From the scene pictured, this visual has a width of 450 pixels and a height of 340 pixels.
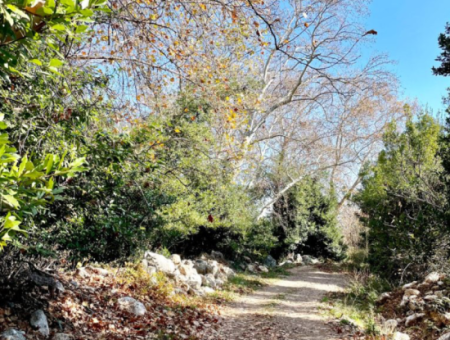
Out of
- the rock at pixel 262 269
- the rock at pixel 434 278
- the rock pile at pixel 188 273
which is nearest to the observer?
the rock at pixel 434 278

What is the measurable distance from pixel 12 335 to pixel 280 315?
598 centimetres

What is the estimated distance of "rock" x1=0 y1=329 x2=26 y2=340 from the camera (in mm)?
3565

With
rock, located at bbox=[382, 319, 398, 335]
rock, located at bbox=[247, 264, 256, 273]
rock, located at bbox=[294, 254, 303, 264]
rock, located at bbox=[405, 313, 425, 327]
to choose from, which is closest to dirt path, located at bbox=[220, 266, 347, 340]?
rock, located at bbox=[382, 319, 398, 335]

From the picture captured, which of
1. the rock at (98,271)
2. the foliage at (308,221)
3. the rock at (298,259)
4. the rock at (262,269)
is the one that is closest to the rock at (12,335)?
the rock at (98,271)

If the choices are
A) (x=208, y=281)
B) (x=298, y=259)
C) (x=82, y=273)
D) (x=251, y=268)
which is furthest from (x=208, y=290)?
(x=298, y=259)

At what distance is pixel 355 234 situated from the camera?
16312mm

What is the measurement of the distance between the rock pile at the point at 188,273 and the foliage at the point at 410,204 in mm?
5403

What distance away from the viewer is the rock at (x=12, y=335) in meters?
3.56

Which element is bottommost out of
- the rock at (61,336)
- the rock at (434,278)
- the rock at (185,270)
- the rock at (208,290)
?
the rock at (208,290)

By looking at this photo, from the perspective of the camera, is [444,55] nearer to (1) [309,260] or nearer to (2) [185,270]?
(2) [185,270]

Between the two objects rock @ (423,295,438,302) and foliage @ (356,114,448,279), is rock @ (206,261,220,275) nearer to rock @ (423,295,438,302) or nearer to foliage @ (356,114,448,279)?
foliage @ (356,114,448,279)

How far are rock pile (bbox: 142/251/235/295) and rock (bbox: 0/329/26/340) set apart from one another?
502 cm

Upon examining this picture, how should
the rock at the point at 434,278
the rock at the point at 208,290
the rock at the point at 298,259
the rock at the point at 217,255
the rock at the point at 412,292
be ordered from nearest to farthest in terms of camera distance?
the rock at the point at 412,292 < the rock at the point at 434,278 < the rock at the point at 208,290 < the rock at the point at 217,255 < the rock at the point at 298,259

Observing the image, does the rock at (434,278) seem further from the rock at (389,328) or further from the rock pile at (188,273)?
the rock pile at (188,273)
